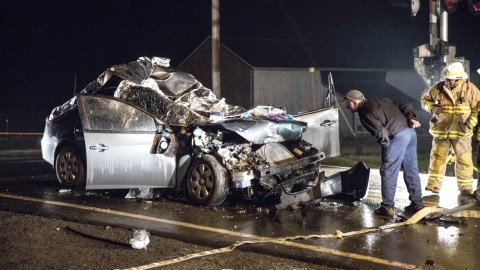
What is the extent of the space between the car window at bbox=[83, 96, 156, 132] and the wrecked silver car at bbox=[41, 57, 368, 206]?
0.01m

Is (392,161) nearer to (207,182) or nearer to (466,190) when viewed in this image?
(466,190)

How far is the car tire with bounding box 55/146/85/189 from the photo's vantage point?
9094mm

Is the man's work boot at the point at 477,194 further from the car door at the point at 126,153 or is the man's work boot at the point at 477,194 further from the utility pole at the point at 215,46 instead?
the utility pole at the point at 215,46

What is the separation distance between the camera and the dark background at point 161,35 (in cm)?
3102

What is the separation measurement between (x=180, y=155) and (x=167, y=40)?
32609mm

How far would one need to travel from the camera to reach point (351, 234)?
624 centimetres

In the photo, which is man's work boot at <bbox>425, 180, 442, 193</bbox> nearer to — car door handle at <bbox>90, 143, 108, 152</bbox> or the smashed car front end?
the smashed car front end

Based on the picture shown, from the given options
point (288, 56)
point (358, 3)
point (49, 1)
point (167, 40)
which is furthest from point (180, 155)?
point (49, 1)

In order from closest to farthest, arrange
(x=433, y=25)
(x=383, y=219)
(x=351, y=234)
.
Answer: (x=351, y=234) → (x=383, y=219) → (x=433, y=25)

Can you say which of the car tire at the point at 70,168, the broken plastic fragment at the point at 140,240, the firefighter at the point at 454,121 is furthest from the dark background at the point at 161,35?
the broken plastic fragment at the point at 140,240

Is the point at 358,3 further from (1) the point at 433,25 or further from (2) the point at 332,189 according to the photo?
(2) the point at 332,189

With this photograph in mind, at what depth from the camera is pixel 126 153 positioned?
8203 mm

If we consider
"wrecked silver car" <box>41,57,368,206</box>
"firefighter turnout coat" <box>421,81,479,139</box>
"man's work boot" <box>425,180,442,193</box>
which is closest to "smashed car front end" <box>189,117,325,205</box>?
"wrecked silver car" <box>41,57,368,206</box>

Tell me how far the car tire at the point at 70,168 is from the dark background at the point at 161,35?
19.1m
